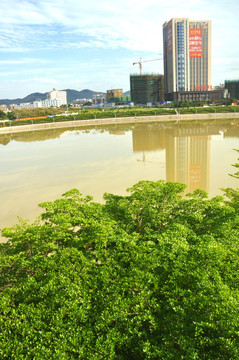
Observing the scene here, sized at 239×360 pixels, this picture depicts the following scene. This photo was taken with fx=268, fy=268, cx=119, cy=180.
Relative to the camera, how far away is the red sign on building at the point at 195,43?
112m

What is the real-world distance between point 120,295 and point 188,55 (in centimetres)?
12537

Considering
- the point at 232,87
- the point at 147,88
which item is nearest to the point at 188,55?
the point at 232,87

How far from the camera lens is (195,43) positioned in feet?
372

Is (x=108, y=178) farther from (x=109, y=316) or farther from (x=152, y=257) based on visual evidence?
(x=109, y=316)

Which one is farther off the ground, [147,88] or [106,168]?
[147,88]

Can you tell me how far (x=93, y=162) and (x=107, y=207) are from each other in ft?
59.6

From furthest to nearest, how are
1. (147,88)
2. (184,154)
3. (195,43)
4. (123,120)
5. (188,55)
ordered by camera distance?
1. (147,88)
2. (188,55)
3. (195,43)
4. (123,120)
5. (184,154)

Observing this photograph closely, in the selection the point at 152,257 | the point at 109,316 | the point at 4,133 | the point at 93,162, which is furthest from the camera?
the point at 4,133

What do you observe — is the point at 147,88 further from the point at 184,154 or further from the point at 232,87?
the point at 184,154

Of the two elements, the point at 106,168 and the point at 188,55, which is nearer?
the point at 106,168

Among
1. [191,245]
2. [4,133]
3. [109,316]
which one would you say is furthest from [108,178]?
[4,133]

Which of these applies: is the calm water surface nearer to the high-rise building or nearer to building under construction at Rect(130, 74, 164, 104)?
the high-rise building

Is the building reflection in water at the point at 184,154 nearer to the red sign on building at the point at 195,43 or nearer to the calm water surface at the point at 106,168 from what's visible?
the calm water surface at the point at 106,168

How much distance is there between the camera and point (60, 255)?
7.86 m
